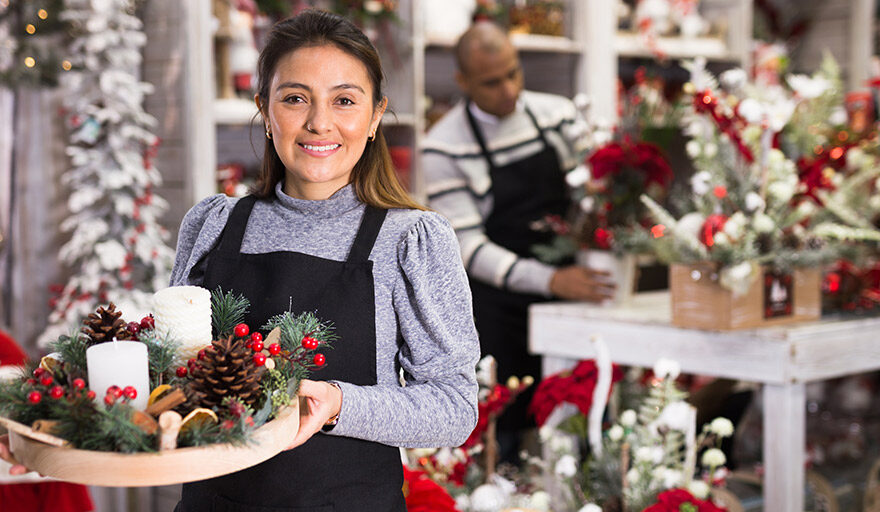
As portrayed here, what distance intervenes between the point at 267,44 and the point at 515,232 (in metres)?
1.98

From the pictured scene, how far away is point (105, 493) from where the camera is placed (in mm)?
3215

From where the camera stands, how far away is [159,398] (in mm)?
1059

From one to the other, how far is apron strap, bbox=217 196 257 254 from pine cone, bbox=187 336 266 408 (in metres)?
0.37

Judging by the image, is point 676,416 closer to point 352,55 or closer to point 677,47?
point 352,55

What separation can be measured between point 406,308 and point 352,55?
36 cm

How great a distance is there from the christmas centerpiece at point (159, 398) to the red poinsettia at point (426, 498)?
0.62 meters

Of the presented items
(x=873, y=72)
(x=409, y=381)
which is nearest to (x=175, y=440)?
(x=409, y=381)

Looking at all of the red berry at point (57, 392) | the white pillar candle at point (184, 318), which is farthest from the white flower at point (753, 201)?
the red berry at point (57, 392)

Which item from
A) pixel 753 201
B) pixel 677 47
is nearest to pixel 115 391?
pixel 753 201

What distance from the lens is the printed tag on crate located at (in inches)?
91.5

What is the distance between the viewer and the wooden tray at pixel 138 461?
0.95m

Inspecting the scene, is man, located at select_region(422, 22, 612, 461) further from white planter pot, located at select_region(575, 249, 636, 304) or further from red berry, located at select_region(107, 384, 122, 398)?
red berry, located at select_region(107, 384, 122, 398)

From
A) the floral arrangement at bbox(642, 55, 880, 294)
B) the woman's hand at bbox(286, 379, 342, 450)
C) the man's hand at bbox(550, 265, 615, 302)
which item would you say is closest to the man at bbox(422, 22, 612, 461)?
the man's hand at bbox(550, 265, 615, 302)

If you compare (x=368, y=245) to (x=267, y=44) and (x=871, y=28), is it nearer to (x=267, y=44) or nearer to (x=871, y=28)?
(x=267, y=44)
